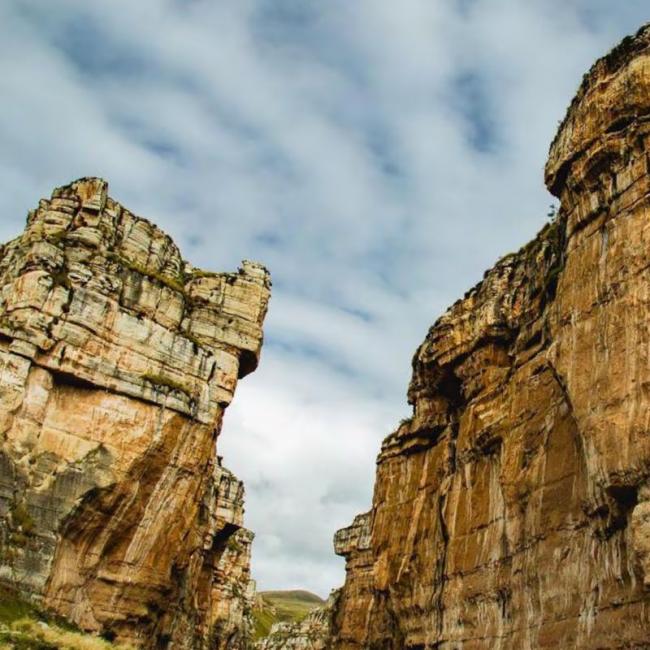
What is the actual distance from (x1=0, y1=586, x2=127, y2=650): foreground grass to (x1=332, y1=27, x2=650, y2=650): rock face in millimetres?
17199

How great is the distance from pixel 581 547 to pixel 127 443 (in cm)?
2677

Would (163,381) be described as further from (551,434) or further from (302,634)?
(302,634)

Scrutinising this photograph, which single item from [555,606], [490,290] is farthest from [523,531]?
[490,290]

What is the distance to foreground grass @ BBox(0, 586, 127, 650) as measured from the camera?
34.4 m

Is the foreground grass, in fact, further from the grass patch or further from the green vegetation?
the grass patch

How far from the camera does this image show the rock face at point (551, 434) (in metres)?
26.0

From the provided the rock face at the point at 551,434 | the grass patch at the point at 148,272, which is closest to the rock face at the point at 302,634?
the rock face at the point at 551,434

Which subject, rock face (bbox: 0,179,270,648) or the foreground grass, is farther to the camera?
rock face (bbox: 0,179,270,648)

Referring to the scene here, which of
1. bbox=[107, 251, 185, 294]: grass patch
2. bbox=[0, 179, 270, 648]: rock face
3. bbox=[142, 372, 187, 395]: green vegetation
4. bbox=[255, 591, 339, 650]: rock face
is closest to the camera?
bbox=[0, 179, 270, 648]: rock face

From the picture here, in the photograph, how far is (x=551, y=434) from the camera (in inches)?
1309

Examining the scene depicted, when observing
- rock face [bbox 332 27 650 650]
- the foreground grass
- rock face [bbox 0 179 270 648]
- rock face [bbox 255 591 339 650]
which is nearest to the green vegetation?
rock face [bbox 0 179 270 648]

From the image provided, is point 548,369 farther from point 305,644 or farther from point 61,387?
point 305,644

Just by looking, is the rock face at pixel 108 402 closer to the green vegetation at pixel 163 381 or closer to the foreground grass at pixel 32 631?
the green vegetation at pixel 163 381

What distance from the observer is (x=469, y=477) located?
41.5 m
